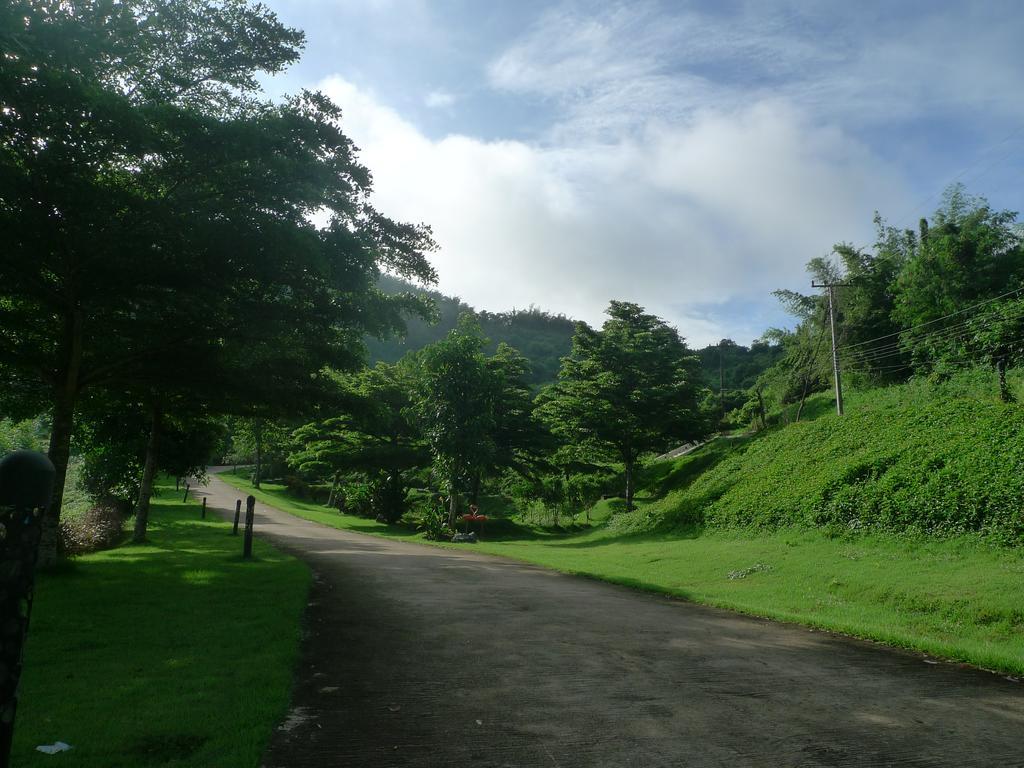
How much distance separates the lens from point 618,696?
17.7ft

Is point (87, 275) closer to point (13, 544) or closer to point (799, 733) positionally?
point (13, 544)

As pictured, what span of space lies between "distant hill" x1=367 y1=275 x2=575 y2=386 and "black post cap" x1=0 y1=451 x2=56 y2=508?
82647 millimetres

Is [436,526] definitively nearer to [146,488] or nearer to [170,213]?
[146,488]

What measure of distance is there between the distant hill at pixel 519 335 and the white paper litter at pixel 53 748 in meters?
81.4

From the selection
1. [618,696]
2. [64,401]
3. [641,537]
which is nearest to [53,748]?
[618,696]

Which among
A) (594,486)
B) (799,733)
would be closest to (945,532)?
(799,733)

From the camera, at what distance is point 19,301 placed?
13609 mm

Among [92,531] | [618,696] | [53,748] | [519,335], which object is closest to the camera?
[53,748]

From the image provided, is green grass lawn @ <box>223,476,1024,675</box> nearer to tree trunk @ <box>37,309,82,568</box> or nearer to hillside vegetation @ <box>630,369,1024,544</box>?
hillside vegetation @ <box>630,369,1024,544</box>

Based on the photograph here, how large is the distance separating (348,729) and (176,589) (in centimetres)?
759

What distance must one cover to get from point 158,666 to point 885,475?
58.1 ft

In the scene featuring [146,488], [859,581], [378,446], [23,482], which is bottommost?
[859,581]

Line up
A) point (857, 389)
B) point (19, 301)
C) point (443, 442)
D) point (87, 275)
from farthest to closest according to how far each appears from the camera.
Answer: point (857, 389), point (443, 442), point (19, 301), point (87, 275)

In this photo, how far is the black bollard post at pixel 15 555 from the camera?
8.91 feet
